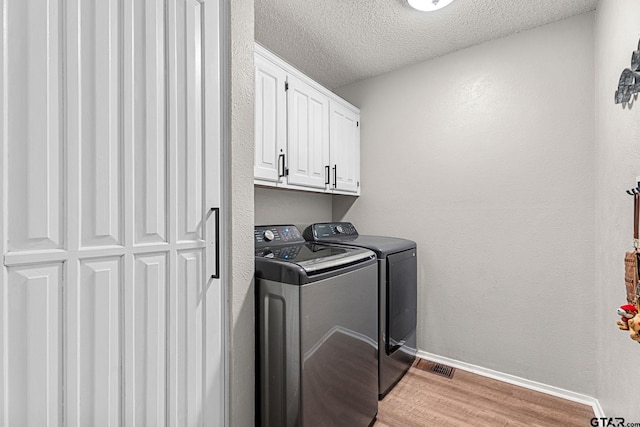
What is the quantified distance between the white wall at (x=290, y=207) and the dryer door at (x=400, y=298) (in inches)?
37.4

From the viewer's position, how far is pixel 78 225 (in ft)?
3.07

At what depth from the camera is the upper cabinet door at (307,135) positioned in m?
2.18

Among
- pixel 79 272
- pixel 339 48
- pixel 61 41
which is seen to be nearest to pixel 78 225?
pixel 79 272

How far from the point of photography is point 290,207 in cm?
270

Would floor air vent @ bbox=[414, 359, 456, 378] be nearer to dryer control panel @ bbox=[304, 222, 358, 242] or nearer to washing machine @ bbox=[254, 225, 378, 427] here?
washing machine @ bbox=[254, 225, 378, 427]

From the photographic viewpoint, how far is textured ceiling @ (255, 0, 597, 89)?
6.31 feet

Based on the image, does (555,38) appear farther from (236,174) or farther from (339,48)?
(236,174)

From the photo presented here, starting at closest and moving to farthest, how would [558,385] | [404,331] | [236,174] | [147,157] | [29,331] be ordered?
[29,331] < [147,157] < [236,174] < [558,385] < [404,331]

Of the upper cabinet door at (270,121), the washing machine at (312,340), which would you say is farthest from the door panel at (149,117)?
the upper cabinet door at (270,121)

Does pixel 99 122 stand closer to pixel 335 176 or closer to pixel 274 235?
pixel 274 235

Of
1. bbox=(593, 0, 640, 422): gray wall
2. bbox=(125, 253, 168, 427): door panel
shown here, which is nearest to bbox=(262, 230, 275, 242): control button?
bbox=(125, 253, 168, 427): door panel

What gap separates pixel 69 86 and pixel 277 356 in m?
1.26

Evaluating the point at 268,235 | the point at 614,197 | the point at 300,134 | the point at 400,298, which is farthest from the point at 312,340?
the point at 614,197

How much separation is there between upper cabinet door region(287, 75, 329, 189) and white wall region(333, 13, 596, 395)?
2.08 ft
